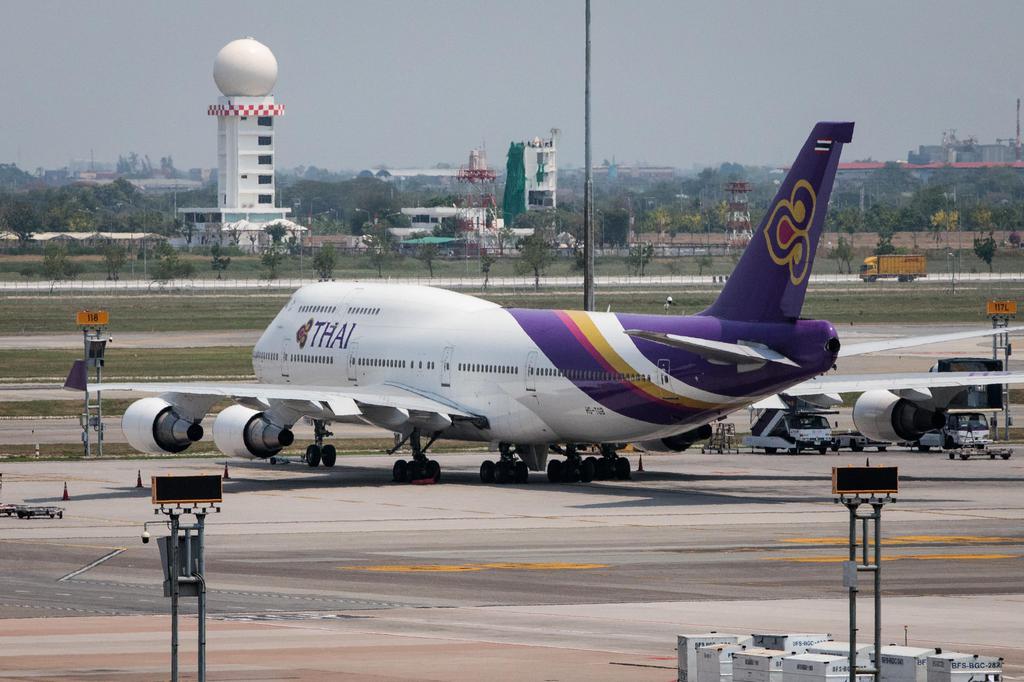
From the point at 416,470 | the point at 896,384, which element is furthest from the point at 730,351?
the point at 416,470

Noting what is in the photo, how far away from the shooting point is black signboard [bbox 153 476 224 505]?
25859 millimetres

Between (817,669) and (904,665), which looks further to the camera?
(904,665)

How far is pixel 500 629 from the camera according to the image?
Result: 107 ft

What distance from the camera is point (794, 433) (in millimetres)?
69312

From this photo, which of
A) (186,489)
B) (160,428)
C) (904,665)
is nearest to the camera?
(186,489)

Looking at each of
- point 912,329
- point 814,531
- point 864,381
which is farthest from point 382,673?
point 912,329

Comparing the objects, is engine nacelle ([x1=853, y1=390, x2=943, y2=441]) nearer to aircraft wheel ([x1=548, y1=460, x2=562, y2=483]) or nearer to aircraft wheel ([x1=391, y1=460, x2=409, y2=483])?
aircraft wheel ([x1=548, y1=460, x2=562, y2=483])

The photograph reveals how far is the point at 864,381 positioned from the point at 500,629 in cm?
2550

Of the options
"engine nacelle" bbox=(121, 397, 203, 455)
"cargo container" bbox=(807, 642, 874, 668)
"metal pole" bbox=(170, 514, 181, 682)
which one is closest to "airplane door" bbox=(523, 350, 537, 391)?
"engine nacelle" bbox=(121, 397, 203, 455)

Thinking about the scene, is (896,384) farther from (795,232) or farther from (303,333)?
(303,333)

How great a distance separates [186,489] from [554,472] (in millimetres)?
33257

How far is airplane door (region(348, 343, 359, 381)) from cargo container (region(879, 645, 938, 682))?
3871 cm

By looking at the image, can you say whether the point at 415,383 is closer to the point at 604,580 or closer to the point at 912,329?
the point at 604,580

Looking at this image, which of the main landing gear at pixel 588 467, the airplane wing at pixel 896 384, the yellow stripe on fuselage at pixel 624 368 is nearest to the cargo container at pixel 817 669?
the yellow stripe on fuselage at pixel 624 368
